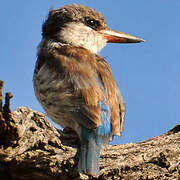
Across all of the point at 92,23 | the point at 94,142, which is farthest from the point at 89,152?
the point at 92,23

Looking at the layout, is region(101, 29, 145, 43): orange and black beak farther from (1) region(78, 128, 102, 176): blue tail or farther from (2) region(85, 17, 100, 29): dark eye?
(1) region(78, 128, 102, 176): blue tail

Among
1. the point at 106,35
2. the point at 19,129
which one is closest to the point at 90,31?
the point at 106,35

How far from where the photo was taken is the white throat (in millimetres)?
5555

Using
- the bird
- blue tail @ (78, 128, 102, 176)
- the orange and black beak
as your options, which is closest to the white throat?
the bird

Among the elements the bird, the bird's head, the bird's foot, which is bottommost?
the bird's foot

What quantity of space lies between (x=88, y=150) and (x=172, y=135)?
4.01 feet

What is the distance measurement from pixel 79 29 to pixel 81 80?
175 centimetres

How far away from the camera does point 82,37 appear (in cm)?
567

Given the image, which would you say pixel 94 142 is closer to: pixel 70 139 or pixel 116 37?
pixel 70 139

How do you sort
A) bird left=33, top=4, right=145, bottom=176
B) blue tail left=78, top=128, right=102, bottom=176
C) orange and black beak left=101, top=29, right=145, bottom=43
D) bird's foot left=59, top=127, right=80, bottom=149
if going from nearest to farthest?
blue tail left=78, top=128, right=102, bottom=176
bird left=33, top=4, right=145, bottom=176
bird's foot left=59, top=127, right=80, bottom=149
orange and black beak left=101, top=29, right=145, bottom=43

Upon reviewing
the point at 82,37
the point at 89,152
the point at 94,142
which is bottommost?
the point at 89,152

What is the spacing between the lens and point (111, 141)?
404cm

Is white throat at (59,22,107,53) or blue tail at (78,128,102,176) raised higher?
white throat at (59,22,107,53)

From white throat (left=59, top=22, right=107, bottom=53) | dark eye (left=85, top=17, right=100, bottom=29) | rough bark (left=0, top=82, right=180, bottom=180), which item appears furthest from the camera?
dark eye (left=85, top=17, right=100, bottom=29)
